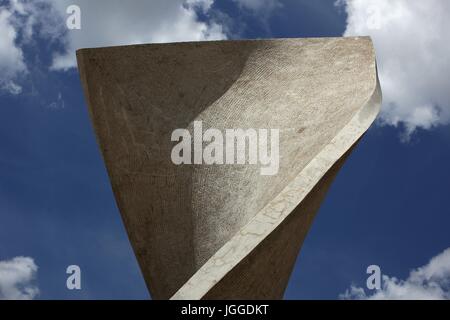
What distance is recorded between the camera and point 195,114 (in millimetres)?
7758

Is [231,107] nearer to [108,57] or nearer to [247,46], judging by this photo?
[247,46]

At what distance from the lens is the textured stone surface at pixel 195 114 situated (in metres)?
6.95

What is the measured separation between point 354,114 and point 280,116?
1548mm

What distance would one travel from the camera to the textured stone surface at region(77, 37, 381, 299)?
22.8ft

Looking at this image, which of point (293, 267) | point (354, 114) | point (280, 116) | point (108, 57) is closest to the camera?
point (354, 114)

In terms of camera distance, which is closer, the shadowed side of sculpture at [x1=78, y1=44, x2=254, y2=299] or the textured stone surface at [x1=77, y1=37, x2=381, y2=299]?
the textured stone surface at [x1=77, y1=37, x2=381, y2=299]

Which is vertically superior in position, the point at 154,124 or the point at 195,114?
the point at 195,114

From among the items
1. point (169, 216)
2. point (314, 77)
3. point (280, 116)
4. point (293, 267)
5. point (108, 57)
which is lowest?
point (293, 267)

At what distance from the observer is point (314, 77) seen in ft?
23.6

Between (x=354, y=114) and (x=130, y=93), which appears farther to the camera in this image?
(x=130, y=93)

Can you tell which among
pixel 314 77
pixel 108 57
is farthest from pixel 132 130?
pixel 314 77

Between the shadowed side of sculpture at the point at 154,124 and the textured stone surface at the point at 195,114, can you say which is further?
the shadowed side of sculpture at the point at 154,124

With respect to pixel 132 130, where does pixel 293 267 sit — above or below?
below

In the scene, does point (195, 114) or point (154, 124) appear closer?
point (154, 124)
